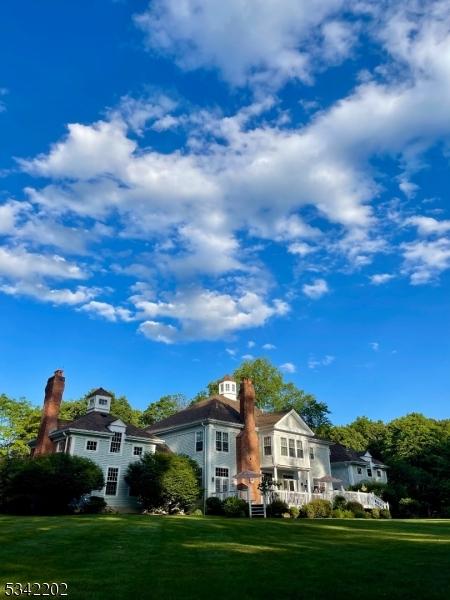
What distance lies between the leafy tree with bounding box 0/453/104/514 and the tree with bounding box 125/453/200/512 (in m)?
3.08

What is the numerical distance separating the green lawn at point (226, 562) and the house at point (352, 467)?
3156 centimetres

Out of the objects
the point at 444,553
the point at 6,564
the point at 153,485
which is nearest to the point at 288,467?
the point at 153,485

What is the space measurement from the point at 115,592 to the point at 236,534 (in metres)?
9.78

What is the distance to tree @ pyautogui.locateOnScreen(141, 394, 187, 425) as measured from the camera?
69.7m

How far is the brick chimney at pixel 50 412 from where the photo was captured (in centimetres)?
3534

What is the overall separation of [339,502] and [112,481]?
15853mm

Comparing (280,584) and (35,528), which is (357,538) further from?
(35,528)

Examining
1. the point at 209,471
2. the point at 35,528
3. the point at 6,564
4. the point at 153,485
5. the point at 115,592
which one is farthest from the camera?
the point at 209,471

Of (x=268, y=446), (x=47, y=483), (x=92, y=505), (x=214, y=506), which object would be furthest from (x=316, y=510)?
(x=47, y=483)

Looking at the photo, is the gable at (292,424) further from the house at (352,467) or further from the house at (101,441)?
the house at (101,441)

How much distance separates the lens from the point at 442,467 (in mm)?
51344

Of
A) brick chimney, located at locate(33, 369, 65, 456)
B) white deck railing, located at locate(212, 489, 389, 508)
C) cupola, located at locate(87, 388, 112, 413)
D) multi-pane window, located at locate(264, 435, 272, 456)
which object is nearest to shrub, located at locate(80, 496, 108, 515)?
brick chimney, located at locate(33, 369, 65, 456)

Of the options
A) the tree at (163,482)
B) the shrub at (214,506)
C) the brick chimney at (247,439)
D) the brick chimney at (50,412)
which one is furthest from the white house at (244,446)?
the brick chimney at (50,412)

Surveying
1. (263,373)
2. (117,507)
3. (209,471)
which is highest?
(263,373)
